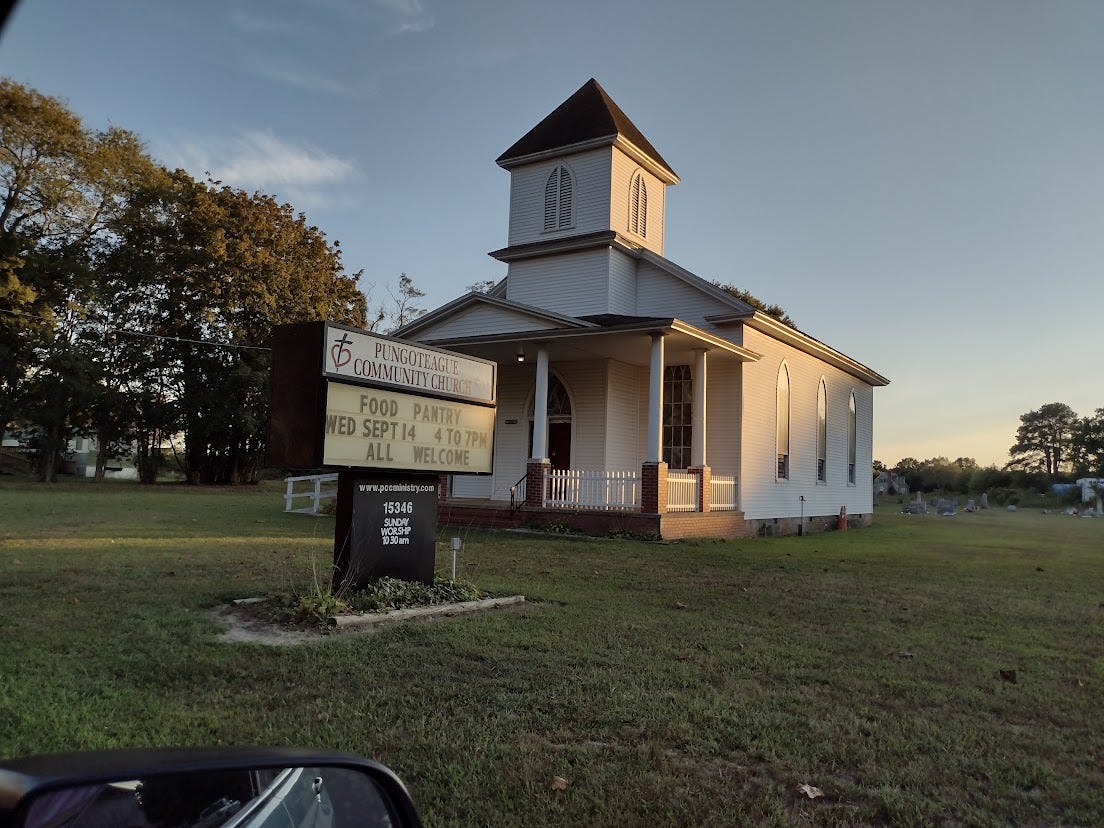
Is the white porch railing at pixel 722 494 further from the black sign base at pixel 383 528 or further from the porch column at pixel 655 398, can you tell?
the black sign base at pixel 383 528

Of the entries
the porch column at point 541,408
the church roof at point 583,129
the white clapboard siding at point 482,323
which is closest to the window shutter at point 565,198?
the church roof at point 583,129

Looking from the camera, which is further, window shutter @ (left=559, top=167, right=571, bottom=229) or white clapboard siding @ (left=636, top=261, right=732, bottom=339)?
window shutter @ (left=559, top=167, right=571, bottom=229)

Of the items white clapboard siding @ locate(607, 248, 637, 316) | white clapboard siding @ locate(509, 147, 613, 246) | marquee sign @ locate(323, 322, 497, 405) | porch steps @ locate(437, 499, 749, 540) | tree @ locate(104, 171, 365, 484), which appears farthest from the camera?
tree @ locate(104, 171, 365, 484)

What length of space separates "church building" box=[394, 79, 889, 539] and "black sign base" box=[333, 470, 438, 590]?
871cm

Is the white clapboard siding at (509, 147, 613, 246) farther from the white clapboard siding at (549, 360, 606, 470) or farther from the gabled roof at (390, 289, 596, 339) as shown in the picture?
the white clapboard siding at (549, 360, 606, 470)

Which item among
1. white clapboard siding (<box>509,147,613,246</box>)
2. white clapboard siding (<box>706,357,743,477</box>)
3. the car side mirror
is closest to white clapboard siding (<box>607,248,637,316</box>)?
white clapboard siding (<box>509,147,613,246</box>)

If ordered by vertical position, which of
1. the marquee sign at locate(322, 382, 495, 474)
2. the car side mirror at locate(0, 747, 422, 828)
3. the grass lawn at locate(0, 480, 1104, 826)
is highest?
the marquee sign at locate(322, 382, 495, 474)

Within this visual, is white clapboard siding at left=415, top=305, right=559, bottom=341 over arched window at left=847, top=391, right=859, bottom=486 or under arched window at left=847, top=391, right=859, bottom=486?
over

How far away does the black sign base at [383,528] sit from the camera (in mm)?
8266

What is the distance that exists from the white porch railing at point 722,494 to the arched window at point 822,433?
6554 mm

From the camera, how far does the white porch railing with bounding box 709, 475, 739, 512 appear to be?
19.4 m

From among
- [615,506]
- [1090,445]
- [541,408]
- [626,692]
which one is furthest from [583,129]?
[1090,445]

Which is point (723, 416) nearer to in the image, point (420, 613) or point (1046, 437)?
point (420, 613)

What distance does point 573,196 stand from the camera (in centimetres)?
2214
